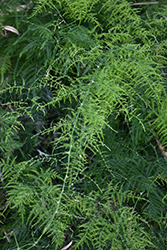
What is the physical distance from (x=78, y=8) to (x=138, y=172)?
84 centimetres

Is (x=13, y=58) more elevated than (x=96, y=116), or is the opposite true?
(x=13, y=58)

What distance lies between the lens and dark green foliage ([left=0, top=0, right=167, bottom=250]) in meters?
1.01

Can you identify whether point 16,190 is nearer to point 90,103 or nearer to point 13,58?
point 90,103

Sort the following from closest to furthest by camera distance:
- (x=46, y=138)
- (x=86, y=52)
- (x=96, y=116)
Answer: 1. (x=96, y=116)
2. (x=86, y=52)
3. (x=46, y=138)

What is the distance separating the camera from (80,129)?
995 millimetres

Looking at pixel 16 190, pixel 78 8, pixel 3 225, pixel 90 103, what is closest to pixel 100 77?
pixel 90 103

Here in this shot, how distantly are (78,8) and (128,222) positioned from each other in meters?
1.03

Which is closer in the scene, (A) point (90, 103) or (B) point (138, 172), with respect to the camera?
(A) point (90, 103)

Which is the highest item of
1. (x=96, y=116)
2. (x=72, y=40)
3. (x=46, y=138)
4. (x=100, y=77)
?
(x=72, y=40)

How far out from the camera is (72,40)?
3.50 feet

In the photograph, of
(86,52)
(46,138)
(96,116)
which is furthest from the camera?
(46,138)

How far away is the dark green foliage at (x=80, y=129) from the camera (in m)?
1.01

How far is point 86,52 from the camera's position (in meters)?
1.09

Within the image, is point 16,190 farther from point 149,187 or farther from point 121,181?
point 149,187
